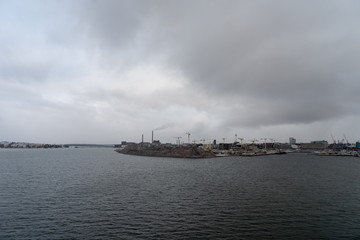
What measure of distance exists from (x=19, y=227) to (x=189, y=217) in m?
19.6

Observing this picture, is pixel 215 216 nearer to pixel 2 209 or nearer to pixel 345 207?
pixel 345 207

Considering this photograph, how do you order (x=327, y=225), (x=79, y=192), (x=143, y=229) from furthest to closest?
1. (x=79, y=192)
2. (x=327, y=225)
3. (x=143, y=229)

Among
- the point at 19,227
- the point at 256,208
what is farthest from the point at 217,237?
the point at 19,227

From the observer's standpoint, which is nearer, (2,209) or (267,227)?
(267,227)

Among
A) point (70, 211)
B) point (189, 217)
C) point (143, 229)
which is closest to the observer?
point (143, 229)

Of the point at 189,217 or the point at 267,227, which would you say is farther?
the point at 189,217

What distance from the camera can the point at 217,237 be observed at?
2039 centimetres

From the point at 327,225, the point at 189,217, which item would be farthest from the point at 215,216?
the point at 327,225

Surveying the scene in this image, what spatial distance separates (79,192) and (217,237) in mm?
29331

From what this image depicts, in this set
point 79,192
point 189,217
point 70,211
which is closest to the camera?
point 189,217

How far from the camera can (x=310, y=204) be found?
1261 inches

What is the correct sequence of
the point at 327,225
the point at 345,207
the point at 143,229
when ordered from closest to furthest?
1. the point at 143,229
2. the point at 327,225
3. the point at 345,207

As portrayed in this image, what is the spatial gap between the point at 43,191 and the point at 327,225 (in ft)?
153

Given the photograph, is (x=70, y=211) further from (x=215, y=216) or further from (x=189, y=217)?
(x=215, y=216)
